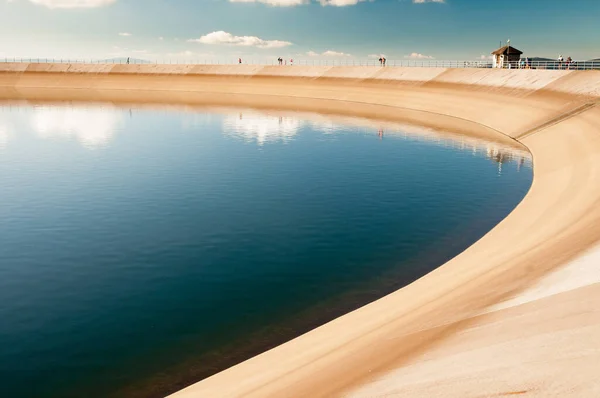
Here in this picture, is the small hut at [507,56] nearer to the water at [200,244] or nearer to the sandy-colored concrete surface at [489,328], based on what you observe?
the water at [200,244]

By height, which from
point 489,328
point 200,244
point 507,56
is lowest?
point 200,244

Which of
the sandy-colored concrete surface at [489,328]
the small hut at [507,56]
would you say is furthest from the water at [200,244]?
the small hut at [507,56]

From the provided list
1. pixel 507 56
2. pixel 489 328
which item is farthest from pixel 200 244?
pixel 507 56

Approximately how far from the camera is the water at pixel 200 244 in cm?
1722

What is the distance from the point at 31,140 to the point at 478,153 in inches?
1840

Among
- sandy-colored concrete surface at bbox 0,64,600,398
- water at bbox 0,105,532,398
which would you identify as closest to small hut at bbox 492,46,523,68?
water at bbox 0,105,532,398

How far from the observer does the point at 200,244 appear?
26531 mm

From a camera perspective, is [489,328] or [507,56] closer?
[489,328]

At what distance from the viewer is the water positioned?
1722 cm

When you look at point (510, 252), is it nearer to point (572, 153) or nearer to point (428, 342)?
point (428, 342)

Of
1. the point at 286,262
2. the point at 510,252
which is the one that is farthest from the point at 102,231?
the point at 510,252

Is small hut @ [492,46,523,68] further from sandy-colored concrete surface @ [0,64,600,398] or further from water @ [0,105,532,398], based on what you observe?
sandy-colored concrete surface @ [0,64,600,398]

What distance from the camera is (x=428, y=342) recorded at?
14.5m

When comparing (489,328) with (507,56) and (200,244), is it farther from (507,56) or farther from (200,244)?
(507,56)
